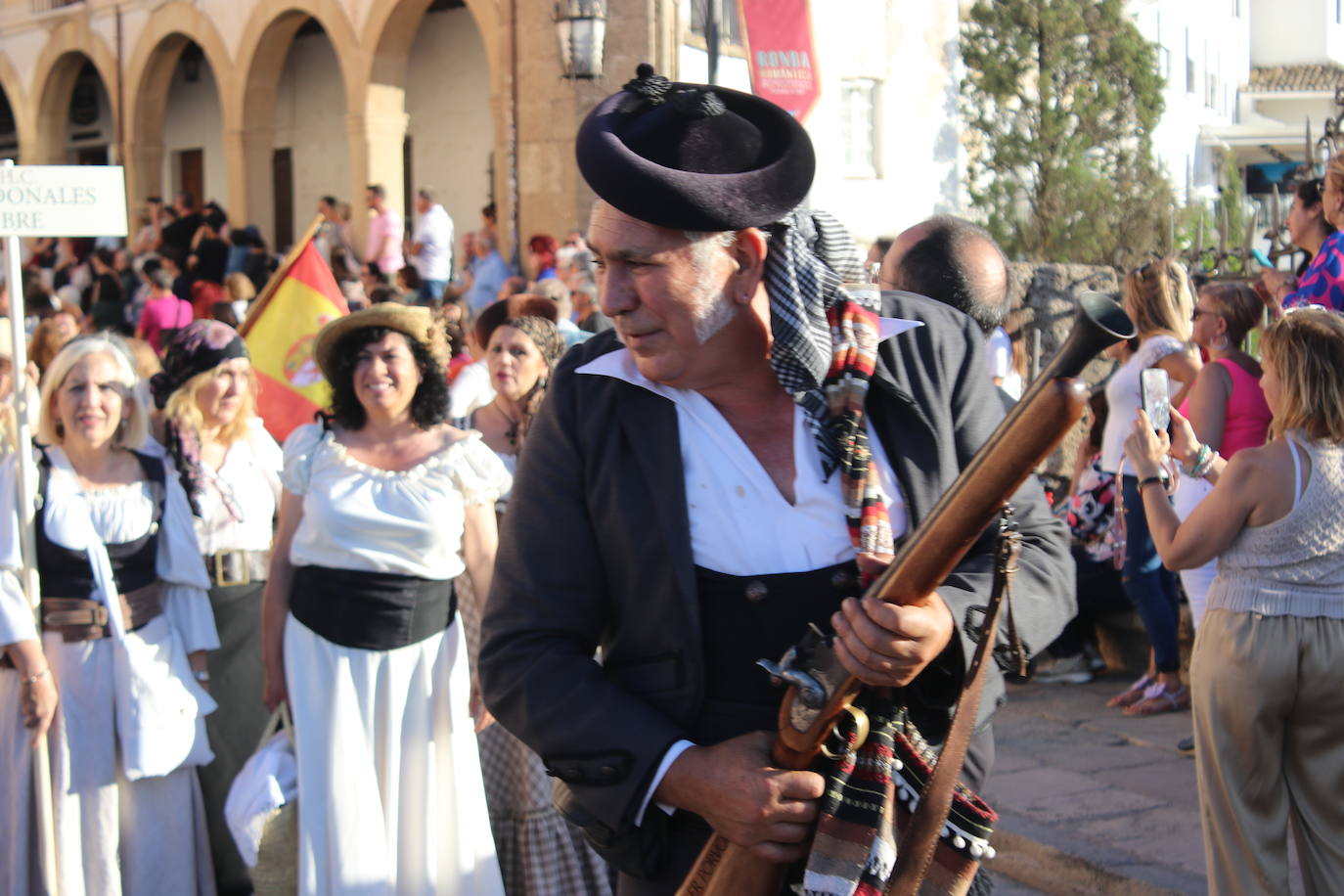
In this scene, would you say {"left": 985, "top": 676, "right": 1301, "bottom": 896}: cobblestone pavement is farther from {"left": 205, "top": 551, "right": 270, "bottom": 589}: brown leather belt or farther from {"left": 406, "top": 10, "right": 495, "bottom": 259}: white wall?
{"left": 406, "top": 10, "right": 495, "bottom": 259}: white wall

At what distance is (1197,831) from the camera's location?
5.52 m

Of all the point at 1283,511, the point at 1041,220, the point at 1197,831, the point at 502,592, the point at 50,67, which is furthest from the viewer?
the point at 50,67

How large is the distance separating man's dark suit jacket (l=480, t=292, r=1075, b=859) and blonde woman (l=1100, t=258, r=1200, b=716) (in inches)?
168

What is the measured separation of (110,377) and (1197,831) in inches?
171

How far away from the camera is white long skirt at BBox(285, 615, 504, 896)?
15.1 feet

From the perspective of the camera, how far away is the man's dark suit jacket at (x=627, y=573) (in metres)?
2.21

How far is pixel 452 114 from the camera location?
20391 millimetres

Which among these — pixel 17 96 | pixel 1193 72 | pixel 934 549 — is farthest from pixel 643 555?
pixel 1193 72

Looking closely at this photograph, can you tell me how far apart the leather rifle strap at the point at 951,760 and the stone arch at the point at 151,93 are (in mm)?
21257

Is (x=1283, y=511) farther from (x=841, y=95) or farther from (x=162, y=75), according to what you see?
(x=162, y=75)

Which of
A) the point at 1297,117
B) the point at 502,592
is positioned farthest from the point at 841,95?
the point at 1297,117

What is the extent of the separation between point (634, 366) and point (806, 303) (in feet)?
0.97

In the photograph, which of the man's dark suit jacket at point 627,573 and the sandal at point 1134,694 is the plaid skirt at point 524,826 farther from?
the sandal at point 1134,694

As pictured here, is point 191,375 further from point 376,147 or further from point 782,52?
point 376,147
